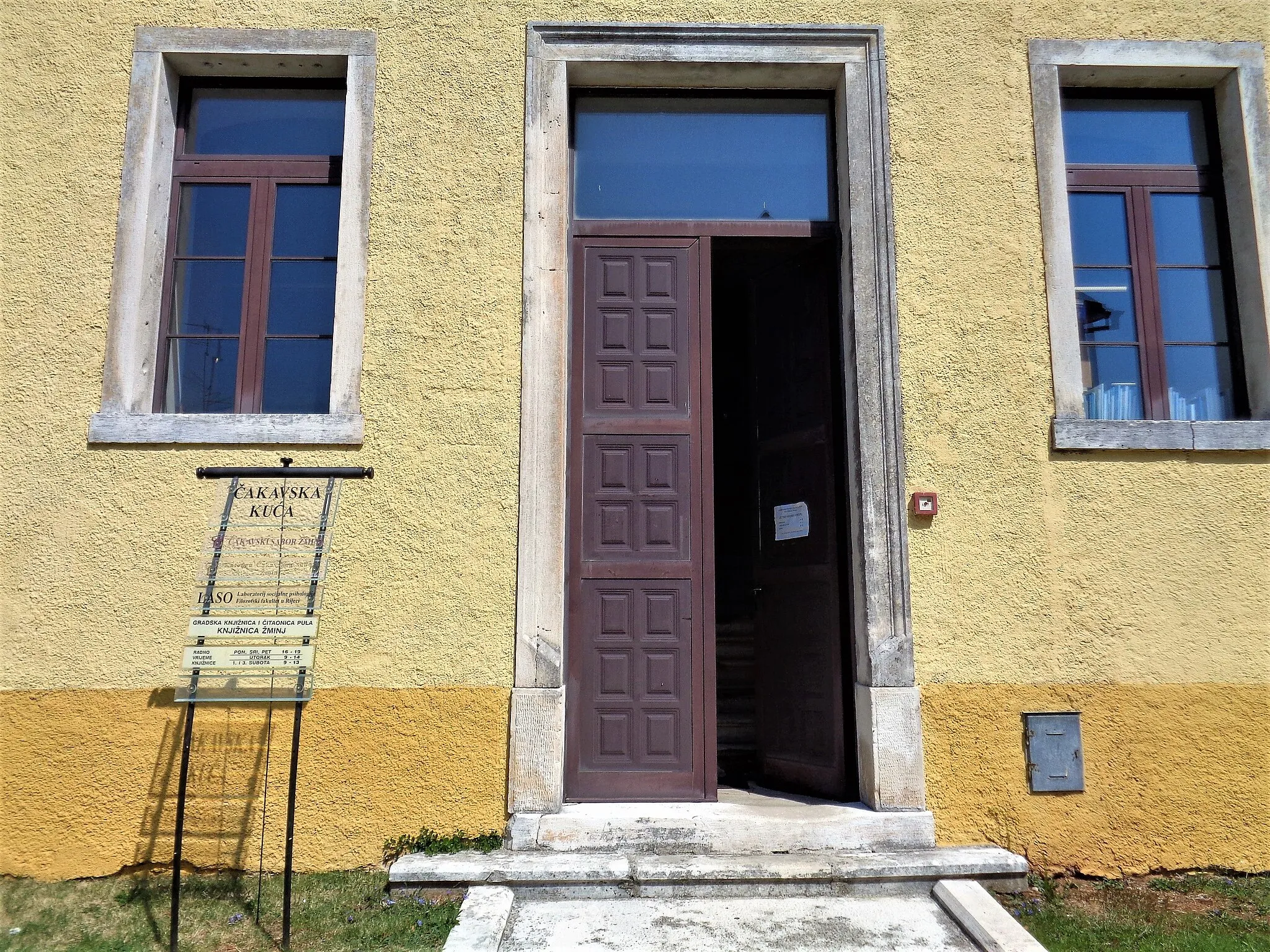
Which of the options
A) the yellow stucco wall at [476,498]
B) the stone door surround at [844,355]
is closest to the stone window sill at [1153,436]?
the yellow stucco wall at [476,498]

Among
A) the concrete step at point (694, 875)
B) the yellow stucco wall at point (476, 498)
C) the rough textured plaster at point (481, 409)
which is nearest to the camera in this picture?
the concrete step at point (694, 875)

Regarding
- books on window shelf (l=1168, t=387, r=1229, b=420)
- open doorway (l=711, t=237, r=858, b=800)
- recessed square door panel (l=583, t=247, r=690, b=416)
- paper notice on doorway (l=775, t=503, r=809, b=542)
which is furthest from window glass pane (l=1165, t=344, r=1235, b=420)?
recessed square door panel (l=583, t=247, r=690, b=416)

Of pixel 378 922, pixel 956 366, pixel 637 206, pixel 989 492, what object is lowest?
pixel 378 922

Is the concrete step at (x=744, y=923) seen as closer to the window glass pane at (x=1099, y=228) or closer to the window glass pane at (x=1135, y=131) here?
the window glass pane at (x=1099, y=228)

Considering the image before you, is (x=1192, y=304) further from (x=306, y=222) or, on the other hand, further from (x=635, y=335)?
(x=306, y=222)

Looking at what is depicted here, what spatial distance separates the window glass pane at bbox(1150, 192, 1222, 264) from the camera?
475 centimetres

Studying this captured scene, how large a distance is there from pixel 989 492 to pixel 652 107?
2.75 metres

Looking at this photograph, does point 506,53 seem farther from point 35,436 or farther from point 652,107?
point 35,436

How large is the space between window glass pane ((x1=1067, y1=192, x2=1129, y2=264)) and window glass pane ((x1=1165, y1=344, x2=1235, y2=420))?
1.97ft

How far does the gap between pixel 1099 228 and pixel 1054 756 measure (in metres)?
2.79

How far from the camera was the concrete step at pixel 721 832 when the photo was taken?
3.92m

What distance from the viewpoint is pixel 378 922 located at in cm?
354

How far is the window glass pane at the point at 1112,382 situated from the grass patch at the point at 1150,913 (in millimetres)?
2255

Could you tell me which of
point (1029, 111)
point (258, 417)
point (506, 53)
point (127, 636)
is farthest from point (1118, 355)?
point (127, 636)
